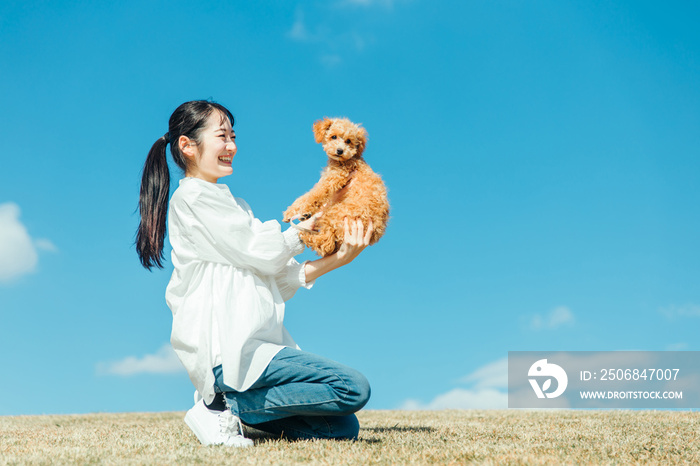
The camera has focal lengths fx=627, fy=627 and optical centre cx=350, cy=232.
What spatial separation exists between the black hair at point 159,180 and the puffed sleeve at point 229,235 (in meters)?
0.26

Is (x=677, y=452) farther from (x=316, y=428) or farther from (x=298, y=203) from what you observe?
(x=298, y=203)

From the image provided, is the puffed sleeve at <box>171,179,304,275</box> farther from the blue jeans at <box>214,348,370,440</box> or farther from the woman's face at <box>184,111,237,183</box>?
the blue jeans at <box>214,348,370,440</box>

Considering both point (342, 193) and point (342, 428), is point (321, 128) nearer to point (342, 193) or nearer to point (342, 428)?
point (342, 193)

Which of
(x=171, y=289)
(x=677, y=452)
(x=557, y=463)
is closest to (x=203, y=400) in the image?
(x=171, y=289)

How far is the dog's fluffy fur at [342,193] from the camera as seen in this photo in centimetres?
388

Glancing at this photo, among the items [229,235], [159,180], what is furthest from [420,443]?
[159,180]

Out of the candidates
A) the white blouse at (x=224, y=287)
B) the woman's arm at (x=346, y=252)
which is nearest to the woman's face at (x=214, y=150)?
the white blouse at (x=224, y=287)

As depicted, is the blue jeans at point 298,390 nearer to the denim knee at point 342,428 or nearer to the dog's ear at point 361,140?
the denim knee at point 342,428

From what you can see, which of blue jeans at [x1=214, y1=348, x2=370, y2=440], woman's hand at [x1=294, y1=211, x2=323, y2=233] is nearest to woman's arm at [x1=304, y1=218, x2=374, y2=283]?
woman's hand at [x1=294, y1=211, x2=323, y2=233]

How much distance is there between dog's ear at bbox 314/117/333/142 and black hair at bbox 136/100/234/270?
67 cm

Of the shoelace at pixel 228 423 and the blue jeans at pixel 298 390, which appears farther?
the shoelace at pixel 228 423

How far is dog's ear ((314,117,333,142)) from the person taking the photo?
4.37m

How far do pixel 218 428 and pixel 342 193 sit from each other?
165 cm

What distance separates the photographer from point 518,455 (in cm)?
345
